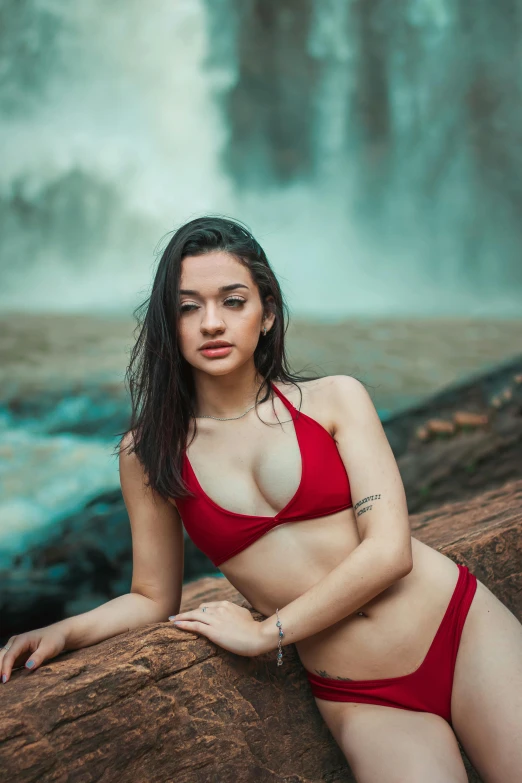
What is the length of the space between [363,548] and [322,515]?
0.17 metres

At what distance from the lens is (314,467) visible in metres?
1.87

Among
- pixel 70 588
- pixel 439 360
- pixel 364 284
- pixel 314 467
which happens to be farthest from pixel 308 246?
pixel 314 467

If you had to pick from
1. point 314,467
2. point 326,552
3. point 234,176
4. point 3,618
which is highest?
point 234,176

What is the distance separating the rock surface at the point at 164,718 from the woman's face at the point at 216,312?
0.68 m

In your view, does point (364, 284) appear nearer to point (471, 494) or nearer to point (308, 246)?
point (308, 246)

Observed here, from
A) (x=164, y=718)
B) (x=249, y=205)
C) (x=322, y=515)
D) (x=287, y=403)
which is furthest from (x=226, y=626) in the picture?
(x=249, y=205)

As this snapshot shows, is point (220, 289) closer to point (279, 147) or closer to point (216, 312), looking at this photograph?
point (216, 312)

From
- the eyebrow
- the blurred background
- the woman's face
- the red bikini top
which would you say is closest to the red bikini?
the red bikini top

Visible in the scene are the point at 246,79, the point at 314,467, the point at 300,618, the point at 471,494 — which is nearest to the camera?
the point at 300,618

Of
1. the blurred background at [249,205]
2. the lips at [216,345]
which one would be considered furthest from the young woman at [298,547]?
the blurred background at [249,205]

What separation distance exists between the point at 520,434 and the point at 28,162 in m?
3.99

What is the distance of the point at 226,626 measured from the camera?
1.83 m

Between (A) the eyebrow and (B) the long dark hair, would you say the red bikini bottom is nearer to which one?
(B) the long dark hair

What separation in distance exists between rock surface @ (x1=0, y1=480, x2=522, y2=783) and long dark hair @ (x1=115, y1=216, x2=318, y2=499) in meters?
0.42
